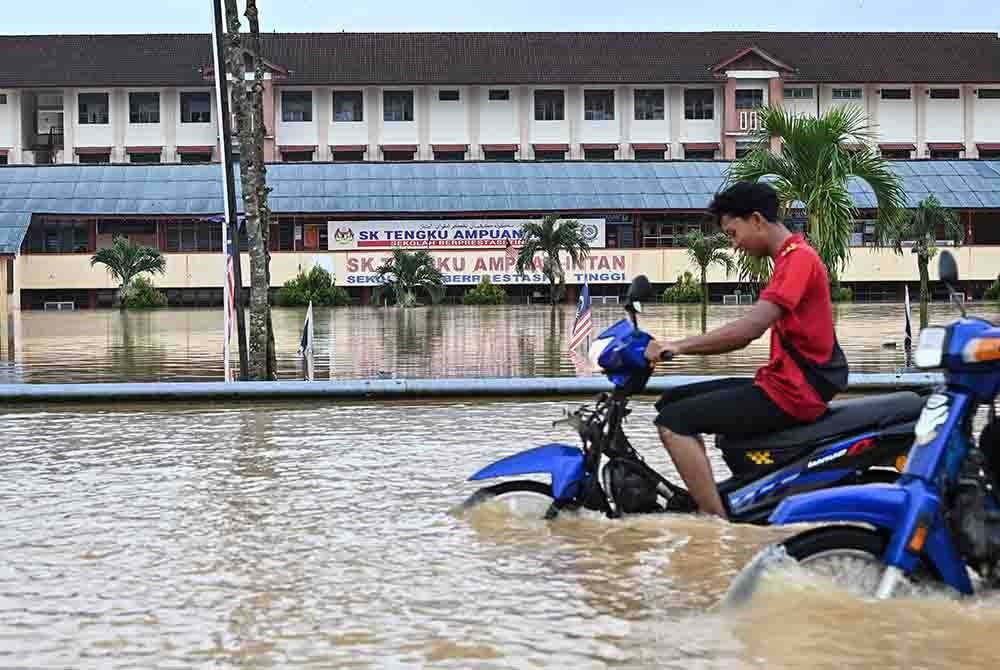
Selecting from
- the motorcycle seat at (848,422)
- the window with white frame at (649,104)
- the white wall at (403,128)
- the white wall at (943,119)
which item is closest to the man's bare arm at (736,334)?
the motorcycle seat at (848,422)

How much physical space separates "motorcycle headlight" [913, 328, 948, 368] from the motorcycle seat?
864 millimetres

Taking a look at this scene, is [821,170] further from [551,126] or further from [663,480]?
[551,126]

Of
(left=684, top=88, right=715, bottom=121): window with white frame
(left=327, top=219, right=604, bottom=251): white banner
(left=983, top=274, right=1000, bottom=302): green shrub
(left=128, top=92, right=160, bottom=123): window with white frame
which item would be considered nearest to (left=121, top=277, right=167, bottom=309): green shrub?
(left=327, top=219, right=604, bottom=251): white banner

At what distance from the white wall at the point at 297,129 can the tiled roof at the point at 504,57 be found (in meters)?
1.29

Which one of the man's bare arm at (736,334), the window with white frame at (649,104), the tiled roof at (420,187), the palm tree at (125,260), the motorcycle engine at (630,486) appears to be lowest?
the motorcycle engine at (630,486)

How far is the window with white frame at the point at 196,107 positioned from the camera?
72125mm

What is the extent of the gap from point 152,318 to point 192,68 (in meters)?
30.4

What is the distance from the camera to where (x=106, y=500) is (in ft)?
29.2

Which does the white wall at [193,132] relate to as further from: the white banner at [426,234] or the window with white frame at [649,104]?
the window with white frame at [649,104]

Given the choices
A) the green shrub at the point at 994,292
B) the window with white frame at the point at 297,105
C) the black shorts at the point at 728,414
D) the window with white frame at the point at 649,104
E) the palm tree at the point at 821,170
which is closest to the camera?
the black shorts at the point at 728,414

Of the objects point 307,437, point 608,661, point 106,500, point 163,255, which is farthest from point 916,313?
point 608,661

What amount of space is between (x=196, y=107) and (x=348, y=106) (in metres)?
6.98

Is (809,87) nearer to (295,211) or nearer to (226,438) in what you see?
(295,211)

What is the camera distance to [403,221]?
57.9 meters
